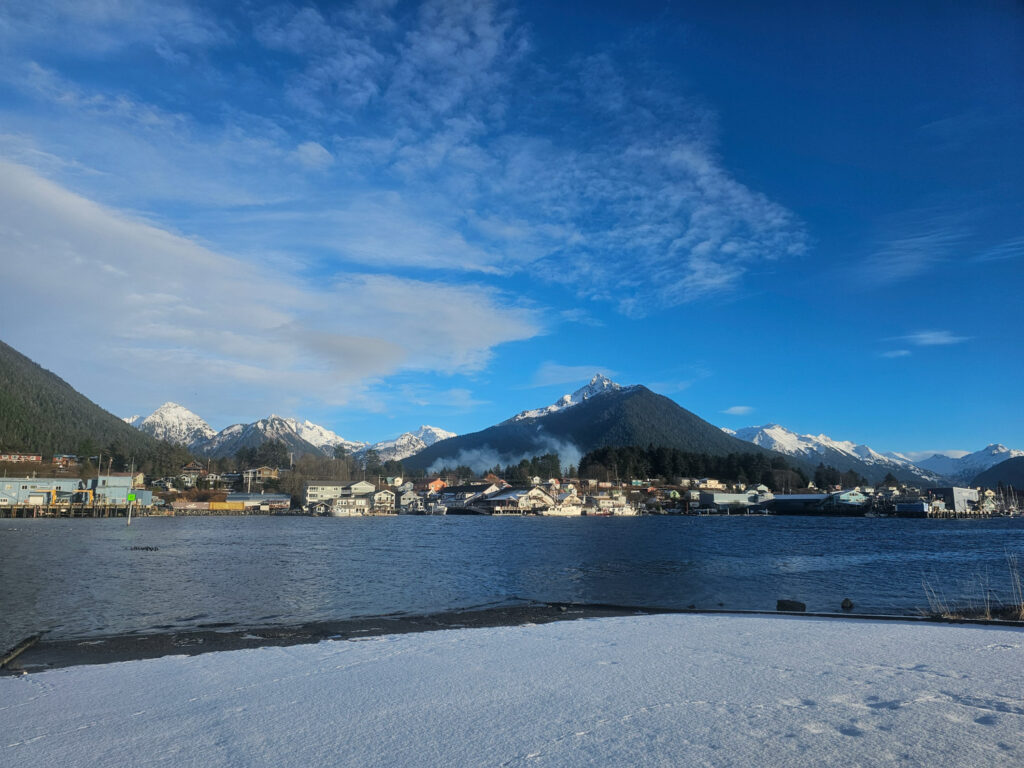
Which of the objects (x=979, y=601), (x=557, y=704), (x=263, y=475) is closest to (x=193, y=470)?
(x=263, y=475)

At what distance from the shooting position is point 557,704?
5.93m

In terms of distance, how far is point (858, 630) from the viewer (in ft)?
32.4

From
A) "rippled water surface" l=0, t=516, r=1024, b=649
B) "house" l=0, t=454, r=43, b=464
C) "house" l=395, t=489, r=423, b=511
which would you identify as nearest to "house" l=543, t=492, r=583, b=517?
"house" l=395, t=489, r=423, b=511

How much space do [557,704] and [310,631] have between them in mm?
9704

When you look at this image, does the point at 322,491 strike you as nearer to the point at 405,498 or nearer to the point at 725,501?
the point at 405,498

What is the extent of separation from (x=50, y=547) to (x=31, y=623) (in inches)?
1236

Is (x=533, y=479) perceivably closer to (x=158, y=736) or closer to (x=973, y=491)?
(x=973, y=491)

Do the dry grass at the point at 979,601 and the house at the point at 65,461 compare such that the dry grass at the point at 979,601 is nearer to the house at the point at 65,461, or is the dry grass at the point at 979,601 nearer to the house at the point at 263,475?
the house at the point at 263,475

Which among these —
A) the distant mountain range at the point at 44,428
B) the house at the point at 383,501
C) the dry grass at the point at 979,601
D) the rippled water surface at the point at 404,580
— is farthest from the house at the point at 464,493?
the dry grass at the point at 979,601

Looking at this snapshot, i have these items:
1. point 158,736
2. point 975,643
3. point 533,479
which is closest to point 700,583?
point 975,643

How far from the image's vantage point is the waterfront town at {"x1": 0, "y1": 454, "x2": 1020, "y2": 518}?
10931cm

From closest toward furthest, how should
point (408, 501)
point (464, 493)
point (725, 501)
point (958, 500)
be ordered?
point (725, 501), point (408, 501), point (958, 500), point (464, 493)

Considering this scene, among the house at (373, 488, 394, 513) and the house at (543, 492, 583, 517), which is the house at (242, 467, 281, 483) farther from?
the house at (543, 492, 583, 517)

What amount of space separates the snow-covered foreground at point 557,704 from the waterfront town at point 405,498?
389 ft
